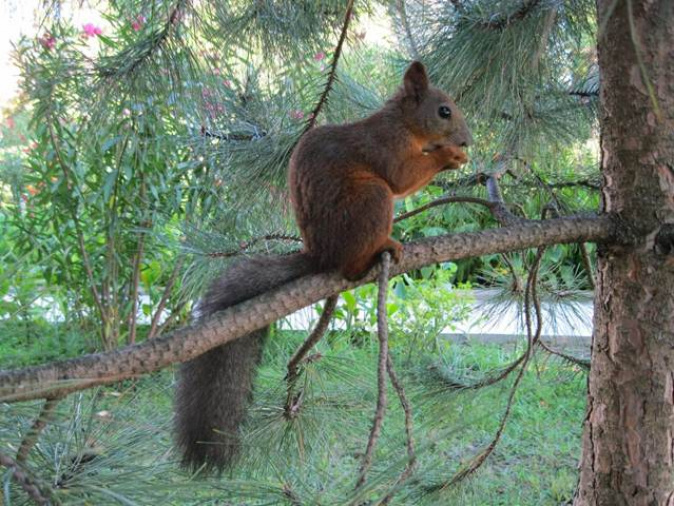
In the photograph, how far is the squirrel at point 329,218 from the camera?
82 cm

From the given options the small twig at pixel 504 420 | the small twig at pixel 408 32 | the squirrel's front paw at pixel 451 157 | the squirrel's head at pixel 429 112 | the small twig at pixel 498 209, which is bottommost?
the small twig at pixel 504 420

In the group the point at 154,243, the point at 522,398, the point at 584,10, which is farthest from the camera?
the point at 522,398

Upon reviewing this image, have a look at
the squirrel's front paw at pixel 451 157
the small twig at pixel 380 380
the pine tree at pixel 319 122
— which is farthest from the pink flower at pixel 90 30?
the small twig at pixel 380 380

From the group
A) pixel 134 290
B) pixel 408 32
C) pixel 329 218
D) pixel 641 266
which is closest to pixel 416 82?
pixel 408 32

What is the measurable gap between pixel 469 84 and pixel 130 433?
917 mm

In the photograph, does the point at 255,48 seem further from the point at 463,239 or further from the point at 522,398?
the point at 522,398

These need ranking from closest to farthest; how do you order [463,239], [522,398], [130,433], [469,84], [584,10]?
[130,433] < [463,239] < [584,10] < [469,84] < [522,398]

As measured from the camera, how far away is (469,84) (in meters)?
1.28

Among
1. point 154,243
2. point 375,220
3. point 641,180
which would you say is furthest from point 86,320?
point 641,180

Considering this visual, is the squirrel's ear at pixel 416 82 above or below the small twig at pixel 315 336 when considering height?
→ above

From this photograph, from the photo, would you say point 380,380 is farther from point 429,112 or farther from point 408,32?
point 408,32

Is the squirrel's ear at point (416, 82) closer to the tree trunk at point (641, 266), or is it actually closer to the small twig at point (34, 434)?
the tree trunk at point (641, 266)

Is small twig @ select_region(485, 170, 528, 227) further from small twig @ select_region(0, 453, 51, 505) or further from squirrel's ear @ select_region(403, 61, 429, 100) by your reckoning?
small twig @ select_region(0, 453, 51, 505)

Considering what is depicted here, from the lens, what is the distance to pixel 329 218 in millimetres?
968
